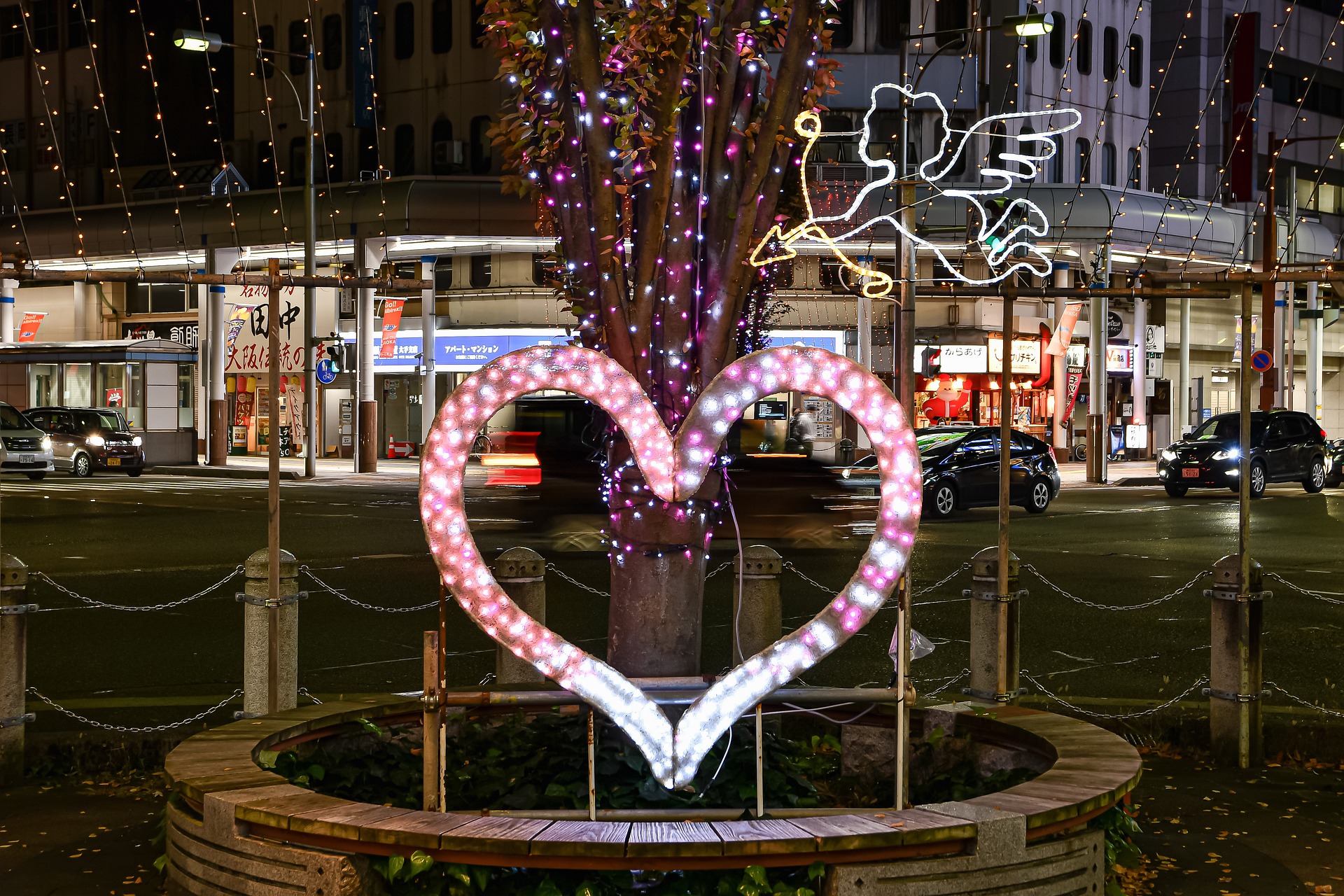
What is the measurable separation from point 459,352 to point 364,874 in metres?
39.9

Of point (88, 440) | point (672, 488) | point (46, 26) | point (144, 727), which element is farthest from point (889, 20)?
point (672, 488)

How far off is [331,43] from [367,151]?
3739 mm

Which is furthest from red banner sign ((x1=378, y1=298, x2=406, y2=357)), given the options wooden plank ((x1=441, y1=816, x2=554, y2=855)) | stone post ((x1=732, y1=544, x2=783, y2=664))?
wooden plank ((x1=441, y1=816, x2=554, y2=855))

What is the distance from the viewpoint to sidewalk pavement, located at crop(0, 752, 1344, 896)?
5.52 metres

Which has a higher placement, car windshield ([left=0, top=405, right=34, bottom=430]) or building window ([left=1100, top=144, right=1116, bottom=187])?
building window ([left=1100, top=144, right=1116, bottom=187])

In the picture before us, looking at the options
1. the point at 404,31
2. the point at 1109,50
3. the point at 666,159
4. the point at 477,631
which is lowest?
the point at 477,631

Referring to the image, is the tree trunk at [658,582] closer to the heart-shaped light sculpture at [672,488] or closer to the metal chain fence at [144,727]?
the heart-shaped light sculpture at [672,488]

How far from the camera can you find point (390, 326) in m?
39.4

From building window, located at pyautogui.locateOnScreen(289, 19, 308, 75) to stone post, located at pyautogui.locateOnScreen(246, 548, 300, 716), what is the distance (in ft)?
136

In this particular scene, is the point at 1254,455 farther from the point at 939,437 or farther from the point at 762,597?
the point at 762,597

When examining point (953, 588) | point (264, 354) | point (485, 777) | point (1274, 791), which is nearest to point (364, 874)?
point (485, 777)

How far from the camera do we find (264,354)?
40531 millimetres

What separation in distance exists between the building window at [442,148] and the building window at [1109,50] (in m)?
20.4

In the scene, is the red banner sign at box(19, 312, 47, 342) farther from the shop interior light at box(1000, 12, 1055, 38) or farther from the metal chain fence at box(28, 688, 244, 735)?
the metal chain fence at box(28, 688, 244, 735)
